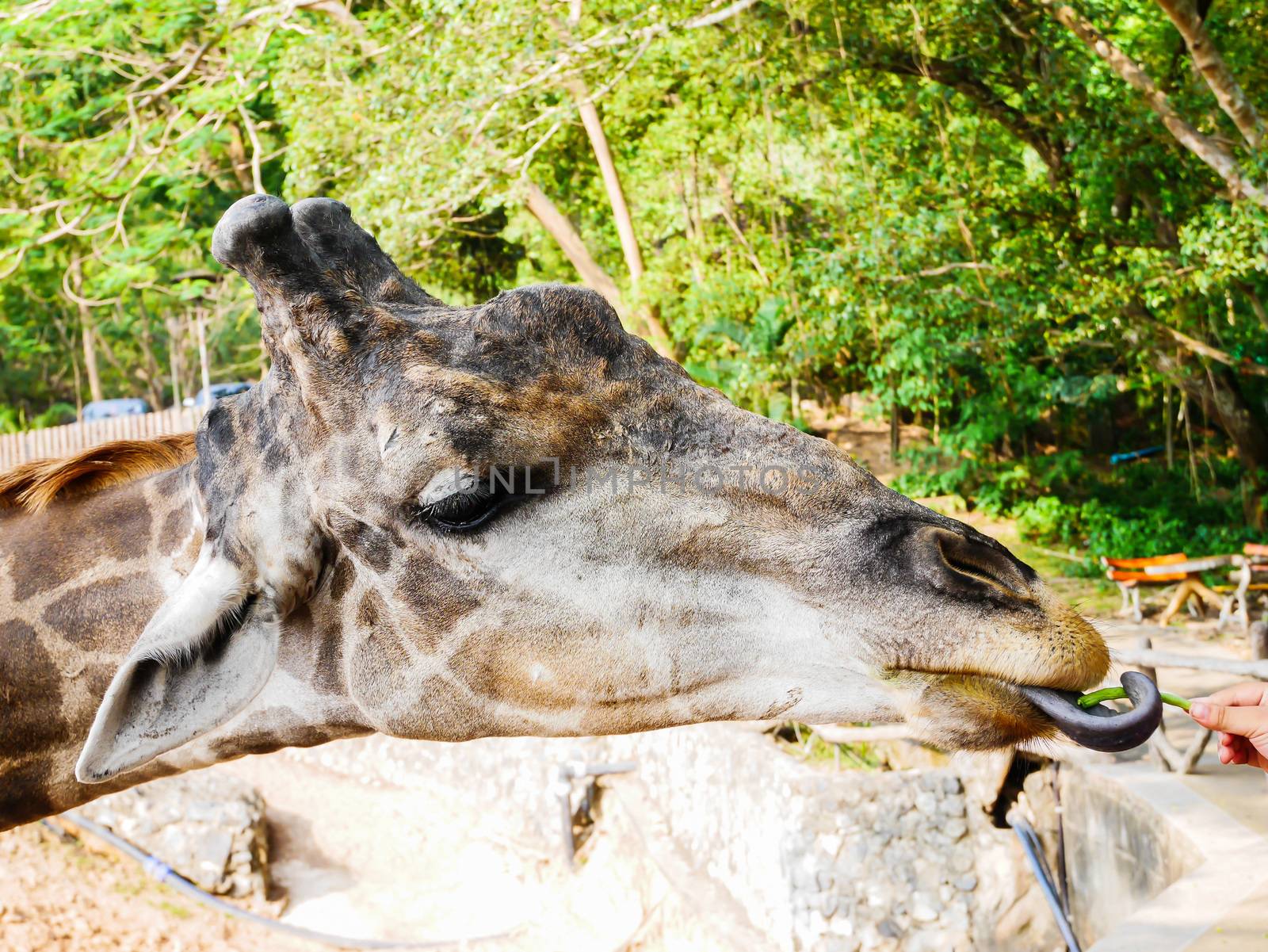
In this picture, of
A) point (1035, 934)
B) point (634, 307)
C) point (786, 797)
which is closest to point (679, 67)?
point (634, 307)

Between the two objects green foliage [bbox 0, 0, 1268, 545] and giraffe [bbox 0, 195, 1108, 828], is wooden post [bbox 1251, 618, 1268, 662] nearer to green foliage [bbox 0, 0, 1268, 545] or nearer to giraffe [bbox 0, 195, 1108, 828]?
green foliage [bbox 0, 0, 1268, 545]

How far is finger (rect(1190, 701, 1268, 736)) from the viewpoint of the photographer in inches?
90.4

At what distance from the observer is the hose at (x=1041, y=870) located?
640cm

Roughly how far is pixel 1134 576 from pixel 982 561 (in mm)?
12083

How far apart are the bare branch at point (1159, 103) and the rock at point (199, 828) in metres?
10.1

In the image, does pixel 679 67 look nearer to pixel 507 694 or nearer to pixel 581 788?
pixel 581 788

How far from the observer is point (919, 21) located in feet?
31.8

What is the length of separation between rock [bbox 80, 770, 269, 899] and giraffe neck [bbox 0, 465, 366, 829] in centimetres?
781

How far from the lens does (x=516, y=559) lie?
1.91m


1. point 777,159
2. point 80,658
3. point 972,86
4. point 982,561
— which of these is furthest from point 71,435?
Answer: point 982,561

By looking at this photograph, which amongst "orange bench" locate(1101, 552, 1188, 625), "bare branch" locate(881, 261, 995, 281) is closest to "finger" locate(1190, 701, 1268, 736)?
"bare branch" locate(881, 261, 995, 281)

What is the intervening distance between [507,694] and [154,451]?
113 centimetres

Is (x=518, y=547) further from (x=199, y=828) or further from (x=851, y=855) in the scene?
(x=199, y=828)

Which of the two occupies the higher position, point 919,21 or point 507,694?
point 919,21
